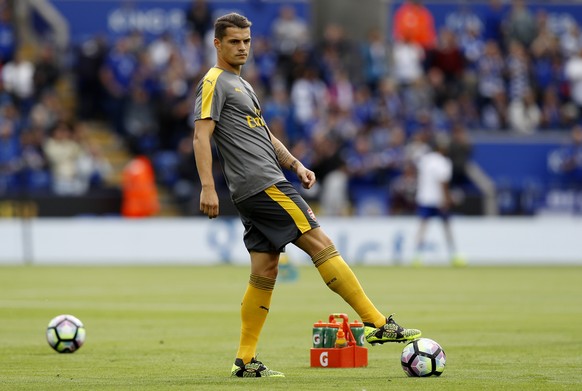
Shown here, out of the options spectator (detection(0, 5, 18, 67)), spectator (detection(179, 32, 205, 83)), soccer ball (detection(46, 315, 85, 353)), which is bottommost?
soccer ball (detection(46, 315, 85, 353))

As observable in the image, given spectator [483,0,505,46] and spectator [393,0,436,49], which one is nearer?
spectator [393,0,436,49]

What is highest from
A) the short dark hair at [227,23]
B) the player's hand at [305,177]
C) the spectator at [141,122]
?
the spectator at [141,122]

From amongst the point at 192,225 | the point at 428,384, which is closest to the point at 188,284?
the point at 192,225

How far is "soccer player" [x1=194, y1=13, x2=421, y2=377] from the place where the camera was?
967cm

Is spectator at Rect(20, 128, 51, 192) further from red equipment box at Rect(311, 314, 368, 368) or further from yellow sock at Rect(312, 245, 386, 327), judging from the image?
yellow sock at Rect(312, 245, 386, 327)

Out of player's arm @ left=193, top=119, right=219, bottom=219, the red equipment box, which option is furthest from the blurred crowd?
player's arm @ left=193, top=119, right=219, bottom=219

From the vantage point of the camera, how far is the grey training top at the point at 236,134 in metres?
9.69

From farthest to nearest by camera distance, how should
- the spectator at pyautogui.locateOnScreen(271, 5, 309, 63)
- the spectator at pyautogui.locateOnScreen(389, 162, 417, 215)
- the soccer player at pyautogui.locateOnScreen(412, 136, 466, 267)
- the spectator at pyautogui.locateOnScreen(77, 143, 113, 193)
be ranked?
the spectator at pyautogui.locateOnScreen(271, 5, 309, 63) < the spectator at pyautogui.locateOnScreen(389, 162, 417, 215) < the spectator at pyautogui.locateOnScreen(77, 143, 113, 193) < the soccer player at pyautogui.locateOnScreen(412, 136, 466, 267)

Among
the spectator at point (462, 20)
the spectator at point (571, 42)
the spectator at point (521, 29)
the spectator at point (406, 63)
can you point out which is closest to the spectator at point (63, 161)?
the spectator at point (406, 63)

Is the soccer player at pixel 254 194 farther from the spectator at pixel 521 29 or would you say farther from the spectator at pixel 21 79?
the spectator at pixel 521 29

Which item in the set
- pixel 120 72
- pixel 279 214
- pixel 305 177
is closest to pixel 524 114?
pixel 120 72

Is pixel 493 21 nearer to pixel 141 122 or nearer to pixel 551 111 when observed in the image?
pixel 551 111

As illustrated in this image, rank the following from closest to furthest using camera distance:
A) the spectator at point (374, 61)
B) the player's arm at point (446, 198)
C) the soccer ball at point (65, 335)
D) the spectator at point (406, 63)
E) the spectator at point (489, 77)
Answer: the soccer ball at point (65, 335) → the player's arm at point (446, 198) → the spectator at point (374, 61) → the spectator at point (406, 63) → the spectator at point (489, 77)

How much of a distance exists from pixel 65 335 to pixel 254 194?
Result: 300cm
